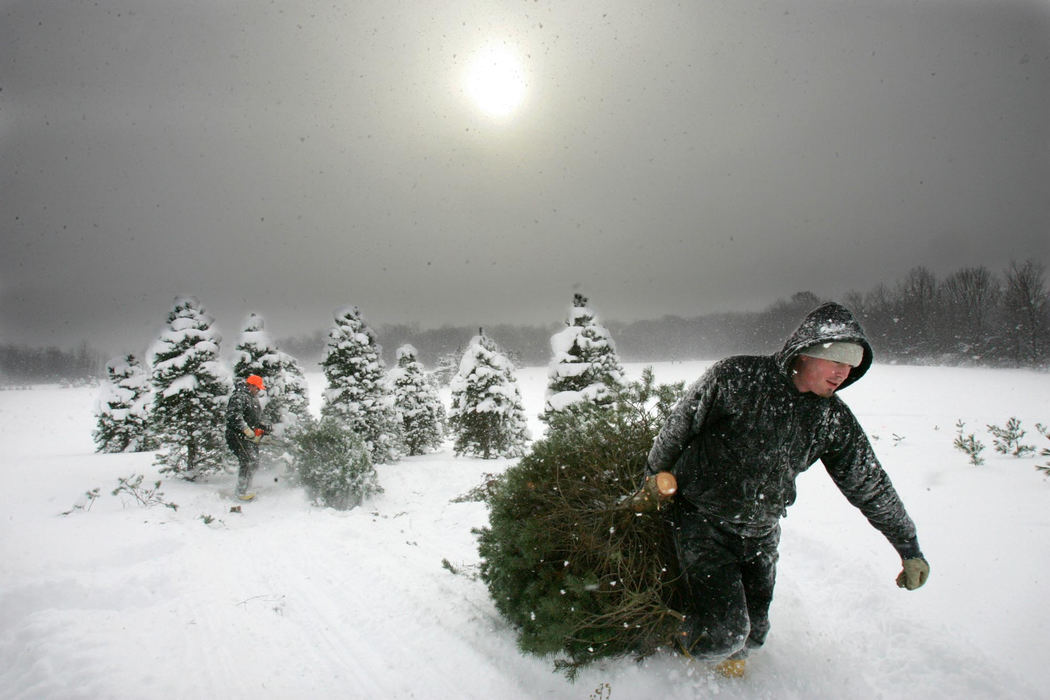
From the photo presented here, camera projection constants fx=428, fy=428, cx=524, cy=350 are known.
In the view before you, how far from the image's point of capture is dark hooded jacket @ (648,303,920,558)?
2588 mm

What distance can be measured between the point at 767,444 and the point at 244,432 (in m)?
8.23

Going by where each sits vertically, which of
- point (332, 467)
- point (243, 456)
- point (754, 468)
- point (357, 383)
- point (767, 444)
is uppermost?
point (767, 444)

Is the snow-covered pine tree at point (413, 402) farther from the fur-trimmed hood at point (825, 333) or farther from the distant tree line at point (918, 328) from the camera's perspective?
the fur-trimmed hood at point (825, 333)

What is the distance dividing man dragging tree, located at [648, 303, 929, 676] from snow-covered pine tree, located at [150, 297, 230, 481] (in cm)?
1087

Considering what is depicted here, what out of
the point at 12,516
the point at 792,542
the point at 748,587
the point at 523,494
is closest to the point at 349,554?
the point at 523,494

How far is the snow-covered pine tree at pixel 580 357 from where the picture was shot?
1445 cm

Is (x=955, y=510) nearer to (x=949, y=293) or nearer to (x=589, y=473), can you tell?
(x=589, y=473)

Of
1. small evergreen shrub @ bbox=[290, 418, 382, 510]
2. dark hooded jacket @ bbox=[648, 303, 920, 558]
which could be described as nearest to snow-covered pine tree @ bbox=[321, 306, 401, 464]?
small evergreen shrub @ bbox=[290, 418, 382, 510]

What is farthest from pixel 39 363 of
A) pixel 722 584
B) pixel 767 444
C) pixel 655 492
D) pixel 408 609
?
pixel 767 444

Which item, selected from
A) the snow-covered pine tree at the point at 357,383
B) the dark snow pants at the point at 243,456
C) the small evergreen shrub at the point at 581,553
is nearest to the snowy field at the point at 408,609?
the small evergreen shrub at the point at 581,553

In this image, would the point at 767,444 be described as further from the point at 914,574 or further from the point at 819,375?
the point at 914,574

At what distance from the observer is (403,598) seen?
3.91 m

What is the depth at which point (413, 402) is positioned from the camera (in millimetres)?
22234

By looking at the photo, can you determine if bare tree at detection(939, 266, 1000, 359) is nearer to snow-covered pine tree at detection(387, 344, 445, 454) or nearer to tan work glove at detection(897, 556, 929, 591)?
snow-covered pine tree at detection(387, 344, 445, 454)
